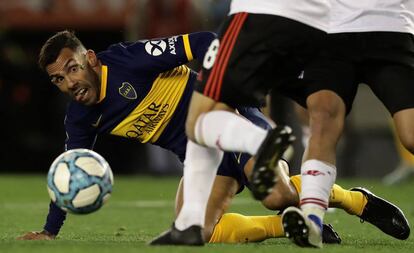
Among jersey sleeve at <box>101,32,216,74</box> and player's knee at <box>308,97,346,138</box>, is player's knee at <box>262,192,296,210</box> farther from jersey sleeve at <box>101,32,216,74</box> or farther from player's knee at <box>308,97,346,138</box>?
jersey sleeve at <box>101,32,216,74</box>

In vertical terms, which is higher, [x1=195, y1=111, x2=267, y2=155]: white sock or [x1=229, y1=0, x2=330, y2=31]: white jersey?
[x1=229, y1=0, x2=330, y2=31]: white jersey

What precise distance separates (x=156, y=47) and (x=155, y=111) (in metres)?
0.37

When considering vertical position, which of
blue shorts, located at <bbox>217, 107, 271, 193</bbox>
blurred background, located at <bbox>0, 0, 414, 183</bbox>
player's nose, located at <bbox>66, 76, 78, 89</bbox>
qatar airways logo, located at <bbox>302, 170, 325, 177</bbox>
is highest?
player's nose, located at <bbox>66, 76, 78, 89</bbox>

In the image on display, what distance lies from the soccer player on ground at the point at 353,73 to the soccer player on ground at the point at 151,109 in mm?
625

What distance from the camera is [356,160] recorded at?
15.8 meters

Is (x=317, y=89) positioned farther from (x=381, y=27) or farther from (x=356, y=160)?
(x=356, y=160)

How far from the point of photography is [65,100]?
16.5 m

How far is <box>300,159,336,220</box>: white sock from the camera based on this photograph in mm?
5355

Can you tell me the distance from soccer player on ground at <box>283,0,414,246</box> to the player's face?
119 centimetres

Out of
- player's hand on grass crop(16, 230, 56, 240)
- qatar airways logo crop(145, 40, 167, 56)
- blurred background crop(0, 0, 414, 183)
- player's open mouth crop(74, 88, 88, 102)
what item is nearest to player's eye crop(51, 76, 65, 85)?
player's open mouth crop(74, 88, 88, 102)

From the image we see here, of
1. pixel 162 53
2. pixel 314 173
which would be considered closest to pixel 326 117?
pixel 314 173

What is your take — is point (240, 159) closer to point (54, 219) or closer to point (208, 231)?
point (208, 231)

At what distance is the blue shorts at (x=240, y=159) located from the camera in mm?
6133

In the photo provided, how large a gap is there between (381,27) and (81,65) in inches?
62.4
